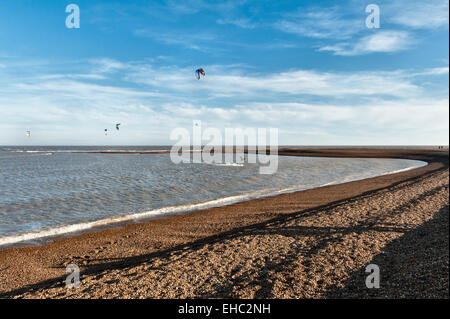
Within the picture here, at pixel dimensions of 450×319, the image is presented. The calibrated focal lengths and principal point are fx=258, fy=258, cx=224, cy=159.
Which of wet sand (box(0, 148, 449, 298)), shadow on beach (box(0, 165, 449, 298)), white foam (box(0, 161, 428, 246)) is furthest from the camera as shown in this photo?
white foam (box(0, 161, 428, 246))

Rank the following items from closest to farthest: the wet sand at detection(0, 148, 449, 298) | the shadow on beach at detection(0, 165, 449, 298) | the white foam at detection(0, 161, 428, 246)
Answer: the shadow on beach at detection(0, 165, 449, 298) < the wet sand at detection(0, 148, 449, 298) < the white foam at detection(0, 161, 428, 246)

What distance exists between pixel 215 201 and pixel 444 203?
13.0 meters

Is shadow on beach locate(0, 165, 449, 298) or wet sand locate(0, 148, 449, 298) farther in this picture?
wet sand locate(0, 148, 449, 298)

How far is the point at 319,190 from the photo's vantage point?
20.4 m

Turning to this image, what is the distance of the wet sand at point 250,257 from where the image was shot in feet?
19.6

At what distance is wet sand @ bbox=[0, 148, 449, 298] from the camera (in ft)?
19.6

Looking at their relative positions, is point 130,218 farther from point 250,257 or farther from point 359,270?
point 359,270

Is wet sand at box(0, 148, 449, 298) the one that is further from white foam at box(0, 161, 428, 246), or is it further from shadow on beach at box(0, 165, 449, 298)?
white foam at box(0, 161, 428, 246)

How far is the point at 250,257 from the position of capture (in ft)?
25.6

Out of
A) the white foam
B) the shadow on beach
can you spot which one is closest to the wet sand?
the shadow on beach

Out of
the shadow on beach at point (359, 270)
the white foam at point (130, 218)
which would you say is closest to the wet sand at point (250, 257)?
the shadow on beach at point (359, 270)

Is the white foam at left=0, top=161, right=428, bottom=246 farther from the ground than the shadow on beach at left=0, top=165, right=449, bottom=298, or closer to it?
closer to it

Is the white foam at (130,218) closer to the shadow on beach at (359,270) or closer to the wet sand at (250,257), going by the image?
the wet sand at (250,257)
